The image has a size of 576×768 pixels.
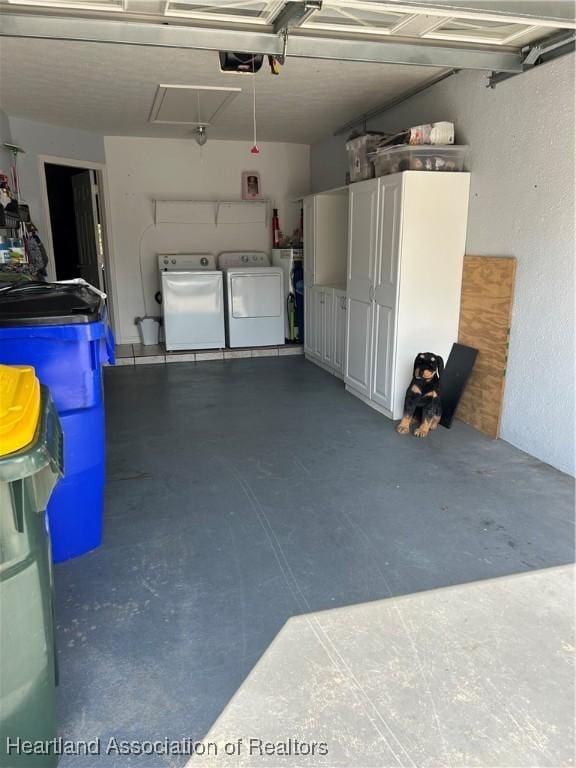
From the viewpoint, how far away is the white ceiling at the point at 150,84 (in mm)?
3438

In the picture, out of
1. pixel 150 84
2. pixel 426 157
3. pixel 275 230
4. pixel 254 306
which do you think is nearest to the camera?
pixel 426 157

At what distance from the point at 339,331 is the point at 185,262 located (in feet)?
7.97

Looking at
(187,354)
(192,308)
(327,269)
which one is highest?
(327,269)

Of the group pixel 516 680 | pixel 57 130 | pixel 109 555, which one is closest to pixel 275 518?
pixel 109 555

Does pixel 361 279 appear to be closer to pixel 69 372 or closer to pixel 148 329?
pixel 69 372

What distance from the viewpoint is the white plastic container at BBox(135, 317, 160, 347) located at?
652 centimetres

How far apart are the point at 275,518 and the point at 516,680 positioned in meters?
1.28

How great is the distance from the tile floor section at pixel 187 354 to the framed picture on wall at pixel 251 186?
1984 millimetres

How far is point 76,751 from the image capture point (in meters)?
1.46

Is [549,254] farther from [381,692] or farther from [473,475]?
[381,692]

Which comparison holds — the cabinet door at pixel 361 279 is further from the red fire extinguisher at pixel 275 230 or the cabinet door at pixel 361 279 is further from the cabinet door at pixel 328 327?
the red fire extinguisher at pixel 275 230

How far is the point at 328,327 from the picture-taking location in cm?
548

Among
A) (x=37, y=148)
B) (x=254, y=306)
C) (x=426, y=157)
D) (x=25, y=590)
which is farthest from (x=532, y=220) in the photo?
(x=37, y=148)

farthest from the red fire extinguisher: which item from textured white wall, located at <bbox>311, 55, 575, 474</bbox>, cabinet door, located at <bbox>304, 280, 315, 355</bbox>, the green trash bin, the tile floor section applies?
the green trash bin
